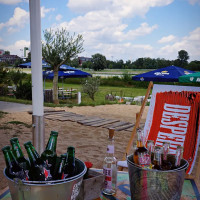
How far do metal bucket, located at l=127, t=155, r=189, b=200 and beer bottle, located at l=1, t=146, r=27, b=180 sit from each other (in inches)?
17.5

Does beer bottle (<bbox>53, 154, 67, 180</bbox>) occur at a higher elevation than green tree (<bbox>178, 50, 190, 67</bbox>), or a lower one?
lower

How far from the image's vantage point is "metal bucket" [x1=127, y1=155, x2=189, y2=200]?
3.03 feet

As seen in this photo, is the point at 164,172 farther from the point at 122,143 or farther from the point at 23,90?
the point at 23,90

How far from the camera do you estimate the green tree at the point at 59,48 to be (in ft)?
38.6

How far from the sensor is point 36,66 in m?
1.48

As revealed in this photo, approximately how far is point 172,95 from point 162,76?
→ 5373mm

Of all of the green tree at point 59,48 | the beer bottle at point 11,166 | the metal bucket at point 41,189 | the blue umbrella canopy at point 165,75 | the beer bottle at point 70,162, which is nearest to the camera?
the metal bucket at point 41,189

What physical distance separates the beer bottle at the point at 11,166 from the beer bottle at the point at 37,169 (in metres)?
0.04

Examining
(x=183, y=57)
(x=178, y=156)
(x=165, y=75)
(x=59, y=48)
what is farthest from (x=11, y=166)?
(x=183, y=57)

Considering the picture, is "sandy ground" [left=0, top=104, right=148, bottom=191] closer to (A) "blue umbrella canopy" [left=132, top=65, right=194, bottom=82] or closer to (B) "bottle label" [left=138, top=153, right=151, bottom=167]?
(B) "bottle label" [left=138, top=153, right=151, bottom=167]

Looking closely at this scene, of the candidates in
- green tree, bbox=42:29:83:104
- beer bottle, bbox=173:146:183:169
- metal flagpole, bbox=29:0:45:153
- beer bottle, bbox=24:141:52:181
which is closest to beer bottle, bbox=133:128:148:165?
beer bottle, bbox=173:146:183:169

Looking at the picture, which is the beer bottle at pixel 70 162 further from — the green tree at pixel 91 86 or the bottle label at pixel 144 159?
the green tree at pixel 91 86

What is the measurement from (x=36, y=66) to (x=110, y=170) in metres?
0.79

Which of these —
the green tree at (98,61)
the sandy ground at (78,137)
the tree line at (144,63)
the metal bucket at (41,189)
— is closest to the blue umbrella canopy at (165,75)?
the sandy ground at (78,137)
